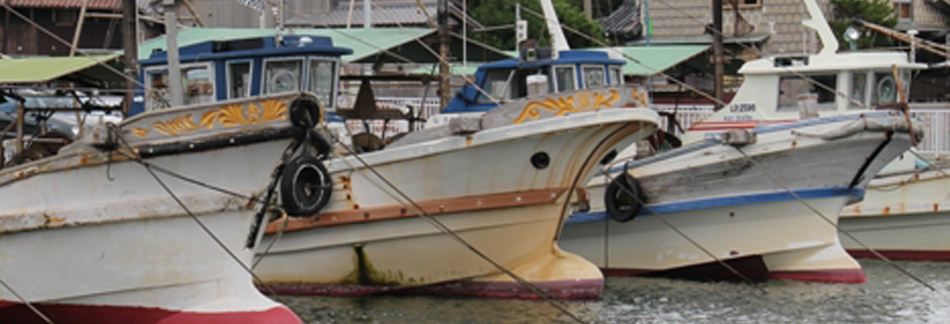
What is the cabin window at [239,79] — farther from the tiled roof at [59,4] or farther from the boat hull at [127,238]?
the tiled roof at [59,4]

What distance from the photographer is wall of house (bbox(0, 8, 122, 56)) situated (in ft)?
114

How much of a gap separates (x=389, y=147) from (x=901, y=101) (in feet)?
25.0

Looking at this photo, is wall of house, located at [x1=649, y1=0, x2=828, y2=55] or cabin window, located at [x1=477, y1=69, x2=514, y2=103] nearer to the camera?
cabin window, located at [x1=477, y1=69, x2=514, y2=103]

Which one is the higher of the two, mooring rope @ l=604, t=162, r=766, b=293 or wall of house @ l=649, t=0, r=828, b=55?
wall of house @ l=649, t=0, r=828, b=55

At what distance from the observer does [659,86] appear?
32.8 meters

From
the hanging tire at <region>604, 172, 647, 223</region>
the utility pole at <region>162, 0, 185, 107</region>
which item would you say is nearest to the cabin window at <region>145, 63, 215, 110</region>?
the utility pole at <region>162, 0, 185, 107</region>

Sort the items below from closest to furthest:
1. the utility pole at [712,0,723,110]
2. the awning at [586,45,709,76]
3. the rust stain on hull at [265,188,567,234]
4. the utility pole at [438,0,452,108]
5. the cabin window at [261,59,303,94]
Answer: the rust stain on hull at [265,188,567,234], the cabin window at [261,59,303,94], the utility pole at [438,0,452,108], the utility pole at [712,0,723,110], the awning at [586,45,709,76]

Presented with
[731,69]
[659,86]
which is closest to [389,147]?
[731,69]

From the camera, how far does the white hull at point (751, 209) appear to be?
16469mm

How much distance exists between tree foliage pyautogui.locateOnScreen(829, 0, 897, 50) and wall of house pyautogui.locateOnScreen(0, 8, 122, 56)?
19032 millimetres

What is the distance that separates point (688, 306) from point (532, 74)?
3.73 metres

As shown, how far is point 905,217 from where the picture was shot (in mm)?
19750

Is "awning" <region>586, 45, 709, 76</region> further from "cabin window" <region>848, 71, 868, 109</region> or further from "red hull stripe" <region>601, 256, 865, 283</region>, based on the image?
"red hull stripe" <region>601, 256, 865, 283</region>

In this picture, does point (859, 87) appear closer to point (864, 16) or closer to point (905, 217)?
point (905, 217)
